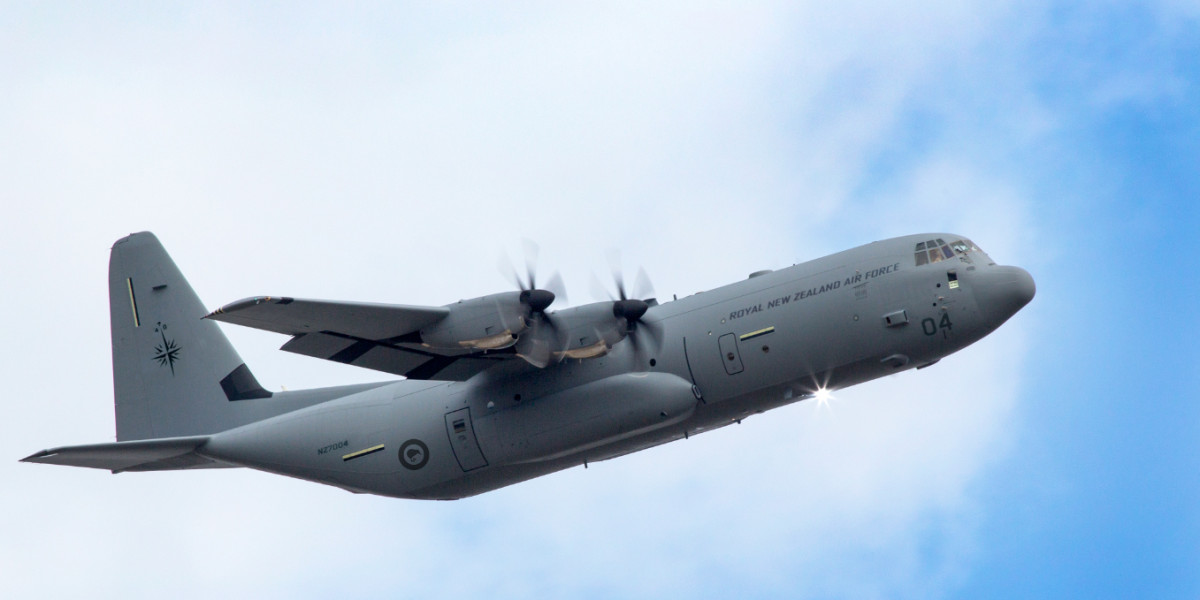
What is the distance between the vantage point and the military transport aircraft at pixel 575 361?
876 inches

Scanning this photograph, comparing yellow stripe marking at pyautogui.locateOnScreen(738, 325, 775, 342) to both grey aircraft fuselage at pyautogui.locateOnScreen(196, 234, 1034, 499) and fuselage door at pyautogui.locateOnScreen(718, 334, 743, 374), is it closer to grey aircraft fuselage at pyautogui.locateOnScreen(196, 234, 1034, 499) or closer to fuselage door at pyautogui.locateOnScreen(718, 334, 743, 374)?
grey aircraft fuselage at pyautogui.locateOnScreen(196, 234, 1034, 499)

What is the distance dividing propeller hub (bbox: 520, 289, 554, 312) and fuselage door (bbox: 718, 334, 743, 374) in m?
3.61

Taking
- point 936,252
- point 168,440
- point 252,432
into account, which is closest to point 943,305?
point 936,252

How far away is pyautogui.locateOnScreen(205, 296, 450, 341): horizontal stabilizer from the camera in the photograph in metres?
20.9

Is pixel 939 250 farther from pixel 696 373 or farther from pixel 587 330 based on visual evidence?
pixel 587 330

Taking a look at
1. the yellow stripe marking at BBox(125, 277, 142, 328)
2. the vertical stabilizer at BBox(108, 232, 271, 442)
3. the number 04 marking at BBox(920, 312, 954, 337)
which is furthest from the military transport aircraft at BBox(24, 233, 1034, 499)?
the yellow stripe marking at BBox(125, 277, 142, 328)

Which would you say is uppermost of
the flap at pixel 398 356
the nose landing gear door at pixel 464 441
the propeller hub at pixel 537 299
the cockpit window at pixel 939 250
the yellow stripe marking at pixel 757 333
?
the cockpit window at pixel 939 250

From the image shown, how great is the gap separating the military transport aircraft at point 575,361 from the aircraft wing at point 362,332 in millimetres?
39

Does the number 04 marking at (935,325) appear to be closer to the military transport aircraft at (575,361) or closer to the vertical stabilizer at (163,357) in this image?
the military transport aircraft at (575,361)

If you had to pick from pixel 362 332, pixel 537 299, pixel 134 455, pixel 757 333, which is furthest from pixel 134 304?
pixel 757 333

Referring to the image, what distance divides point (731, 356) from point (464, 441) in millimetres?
5941

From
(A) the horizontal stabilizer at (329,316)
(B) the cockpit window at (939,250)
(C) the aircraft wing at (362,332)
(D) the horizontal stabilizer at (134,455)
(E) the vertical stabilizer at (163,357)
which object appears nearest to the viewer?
(A) the horizontal stabilizer at (329,316)

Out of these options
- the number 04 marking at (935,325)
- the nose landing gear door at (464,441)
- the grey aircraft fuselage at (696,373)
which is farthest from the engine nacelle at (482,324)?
the number 04 marking at (935,325)

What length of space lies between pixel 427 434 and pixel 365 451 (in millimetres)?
1553
